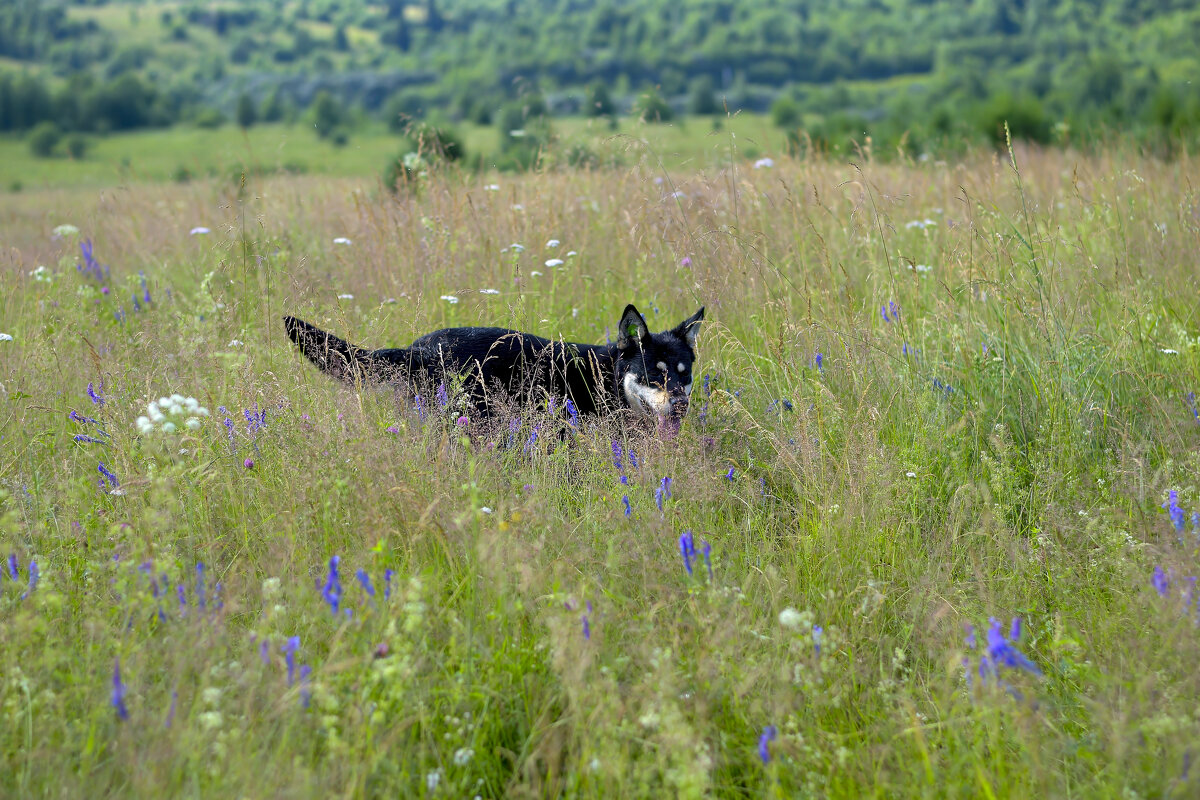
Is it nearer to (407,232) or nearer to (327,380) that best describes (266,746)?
(327,380)

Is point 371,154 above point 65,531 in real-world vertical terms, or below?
below

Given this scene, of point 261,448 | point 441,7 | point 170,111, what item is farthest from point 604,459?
point 441,7

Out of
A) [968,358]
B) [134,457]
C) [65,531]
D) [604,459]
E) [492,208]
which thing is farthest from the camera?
[492,208]

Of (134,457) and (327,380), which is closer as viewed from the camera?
(134,457)

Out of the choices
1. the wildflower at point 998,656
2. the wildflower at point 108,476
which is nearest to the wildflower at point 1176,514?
the wildflower at point 998,656

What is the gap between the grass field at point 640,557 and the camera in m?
1.85

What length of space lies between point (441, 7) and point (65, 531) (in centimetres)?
13528

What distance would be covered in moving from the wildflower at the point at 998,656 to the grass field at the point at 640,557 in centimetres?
1

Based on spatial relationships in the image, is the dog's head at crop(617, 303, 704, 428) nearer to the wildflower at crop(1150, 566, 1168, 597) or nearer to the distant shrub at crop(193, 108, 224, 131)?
the wildflower at crop(1150, 566, 1168, 597)

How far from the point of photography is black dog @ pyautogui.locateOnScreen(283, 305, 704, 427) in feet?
12.2

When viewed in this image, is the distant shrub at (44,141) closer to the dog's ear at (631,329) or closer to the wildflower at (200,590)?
the dog's ear at (631,329)

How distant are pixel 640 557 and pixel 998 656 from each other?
3.39 feet

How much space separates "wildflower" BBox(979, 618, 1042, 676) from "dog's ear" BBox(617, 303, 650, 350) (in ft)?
7.57

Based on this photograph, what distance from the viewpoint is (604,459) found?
321 centimetres
